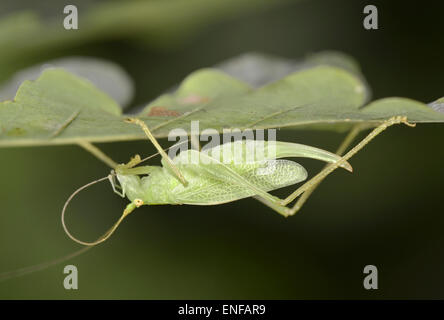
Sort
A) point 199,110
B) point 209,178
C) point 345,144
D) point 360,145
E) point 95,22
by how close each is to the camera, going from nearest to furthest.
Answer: point 199,110
point 360,145
point 209,178
point 345,144
point 95,22

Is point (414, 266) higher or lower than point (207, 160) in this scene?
lower

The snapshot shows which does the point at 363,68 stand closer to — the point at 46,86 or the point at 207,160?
the point at 207,160

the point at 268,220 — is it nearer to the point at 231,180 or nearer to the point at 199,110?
the point at 231,180

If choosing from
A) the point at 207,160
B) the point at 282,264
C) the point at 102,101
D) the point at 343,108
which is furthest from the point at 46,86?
the point at 282,264

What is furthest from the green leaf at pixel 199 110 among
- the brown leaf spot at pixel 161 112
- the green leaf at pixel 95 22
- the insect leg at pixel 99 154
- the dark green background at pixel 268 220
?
the dark green background at pixel 268 220

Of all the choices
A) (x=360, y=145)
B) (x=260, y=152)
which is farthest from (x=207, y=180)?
(x=360, y=145)
